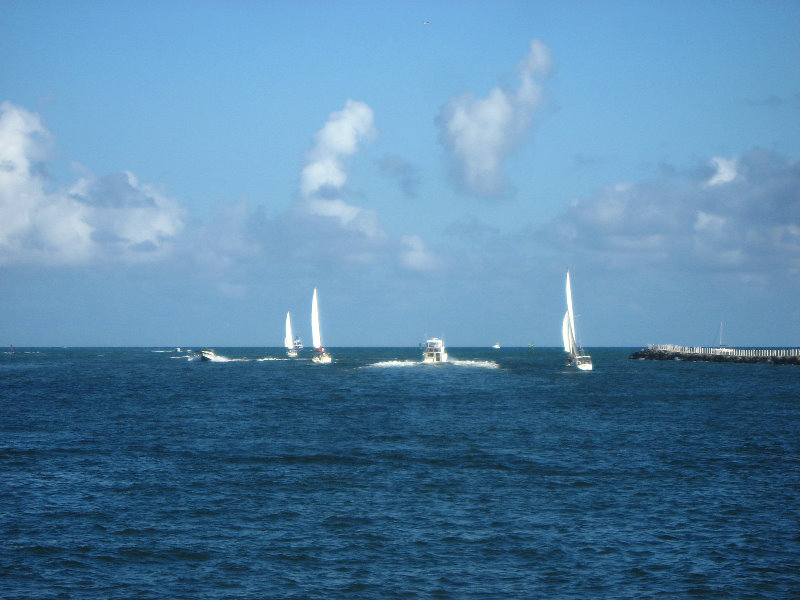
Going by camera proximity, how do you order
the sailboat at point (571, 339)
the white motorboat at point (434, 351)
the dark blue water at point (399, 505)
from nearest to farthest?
the dark blue water at point (399, 505) < the sailboat at point (571, 339) < the white motorboat at point (434, 351)

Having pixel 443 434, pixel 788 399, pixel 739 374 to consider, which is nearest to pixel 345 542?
pixel 443 434

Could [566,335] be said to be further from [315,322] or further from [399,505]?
[399,505]

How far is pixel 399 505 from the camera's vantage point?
118ft

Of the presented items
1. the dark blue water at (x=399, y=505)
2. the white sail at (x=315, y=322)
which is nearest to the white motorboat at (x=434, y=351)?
the white sail at (x=315, y=322)

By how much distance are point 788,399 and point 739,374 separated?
55.5 meters

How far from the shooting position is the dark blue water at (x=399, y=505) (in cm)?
2670

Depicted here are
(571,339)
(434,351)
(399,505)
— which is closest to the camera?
(399,505)

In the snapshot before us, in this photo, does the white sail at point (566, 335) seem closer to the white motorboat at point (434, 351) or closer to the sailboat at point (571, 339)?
the sailboat at point (571, 339)

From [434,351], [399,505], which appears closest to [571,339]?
[434,351]

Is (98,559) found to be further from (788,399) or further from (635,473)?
(788,399)

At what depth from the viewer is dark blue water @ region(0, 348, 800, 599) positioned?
26703mm

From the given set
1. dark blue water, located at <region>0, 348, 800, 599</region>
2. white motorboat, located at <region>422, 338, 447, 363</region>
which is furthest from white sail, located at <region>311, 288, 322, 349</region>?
dark blue water, located at <region>0, 348, 800, 599</region>

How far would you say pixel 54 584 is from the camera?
26.0m

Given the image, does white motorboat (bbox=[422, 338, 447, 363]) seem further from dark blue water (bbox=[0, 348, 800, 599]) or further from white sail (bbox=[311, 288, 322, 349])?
dark blue water (bbox=[0, 348, 800, 599])
